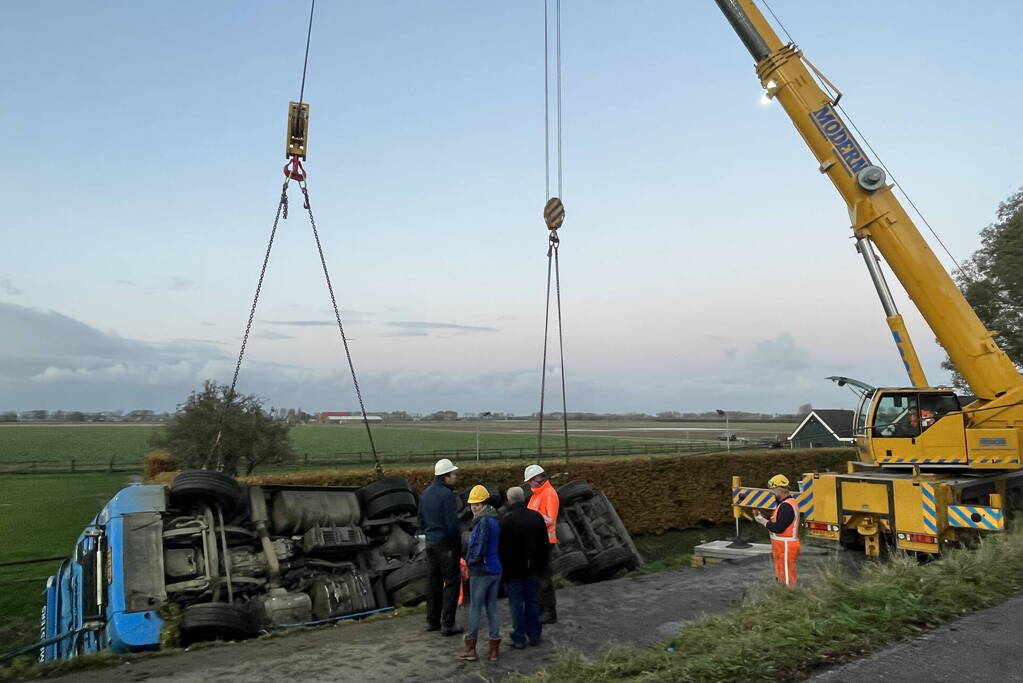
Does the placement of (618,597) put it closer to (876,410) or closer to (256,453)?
(876,410)

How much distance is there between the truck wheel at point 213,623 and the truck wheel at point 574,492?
5292 millimetres

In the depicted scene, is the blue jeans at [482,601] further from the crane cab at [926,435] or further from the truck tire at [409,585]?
the crane cab at [926,435]

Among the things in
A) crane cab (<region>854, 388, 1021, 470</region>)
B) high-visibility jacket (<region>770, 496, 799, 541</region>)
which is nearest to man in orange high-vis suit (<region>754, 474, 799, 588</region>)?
high-visibility jacket (<region>770, 496, 799, 541</region>)

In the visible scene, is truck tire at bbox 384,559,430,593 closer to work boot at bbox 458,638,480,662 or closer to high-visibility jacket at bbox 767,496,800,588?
work boot at bbox 458,638,480,662

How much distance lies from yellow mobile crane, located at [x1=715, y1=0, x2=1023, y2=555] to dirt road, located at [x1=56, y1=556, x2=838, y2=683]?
12.0ft

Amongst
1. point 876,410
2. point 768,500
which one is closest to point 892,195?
point 876,410

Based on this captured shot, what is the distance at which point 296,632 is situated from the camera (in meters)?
7.75

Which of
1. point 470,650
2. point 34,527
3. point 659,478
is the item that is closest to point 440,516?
point 470,650

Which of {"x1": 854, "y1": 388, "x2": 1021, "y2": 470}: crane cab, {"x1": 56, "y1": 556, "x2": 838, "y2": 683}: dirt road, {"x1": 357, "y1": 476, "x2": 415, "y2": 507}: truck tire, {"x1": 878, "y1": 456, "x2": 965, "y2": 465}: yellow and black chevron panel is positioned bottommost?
{"x1": 56, "y1": 556, "x2": 838, "y2": 683}: dirt road

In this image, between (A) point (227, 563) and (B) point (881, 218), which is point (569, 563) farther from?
(B) point (881, 218)

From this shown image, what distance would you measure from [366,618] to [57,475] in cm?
3416

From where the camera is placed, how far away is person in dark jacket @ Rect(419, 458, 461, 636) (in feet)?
24.6

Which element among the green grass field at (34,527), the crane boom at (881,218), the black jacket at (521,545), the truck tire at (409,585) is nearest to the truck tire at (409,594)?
the truck tire at (409,585)

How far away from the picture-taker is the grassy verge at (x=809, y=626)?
5312mm
